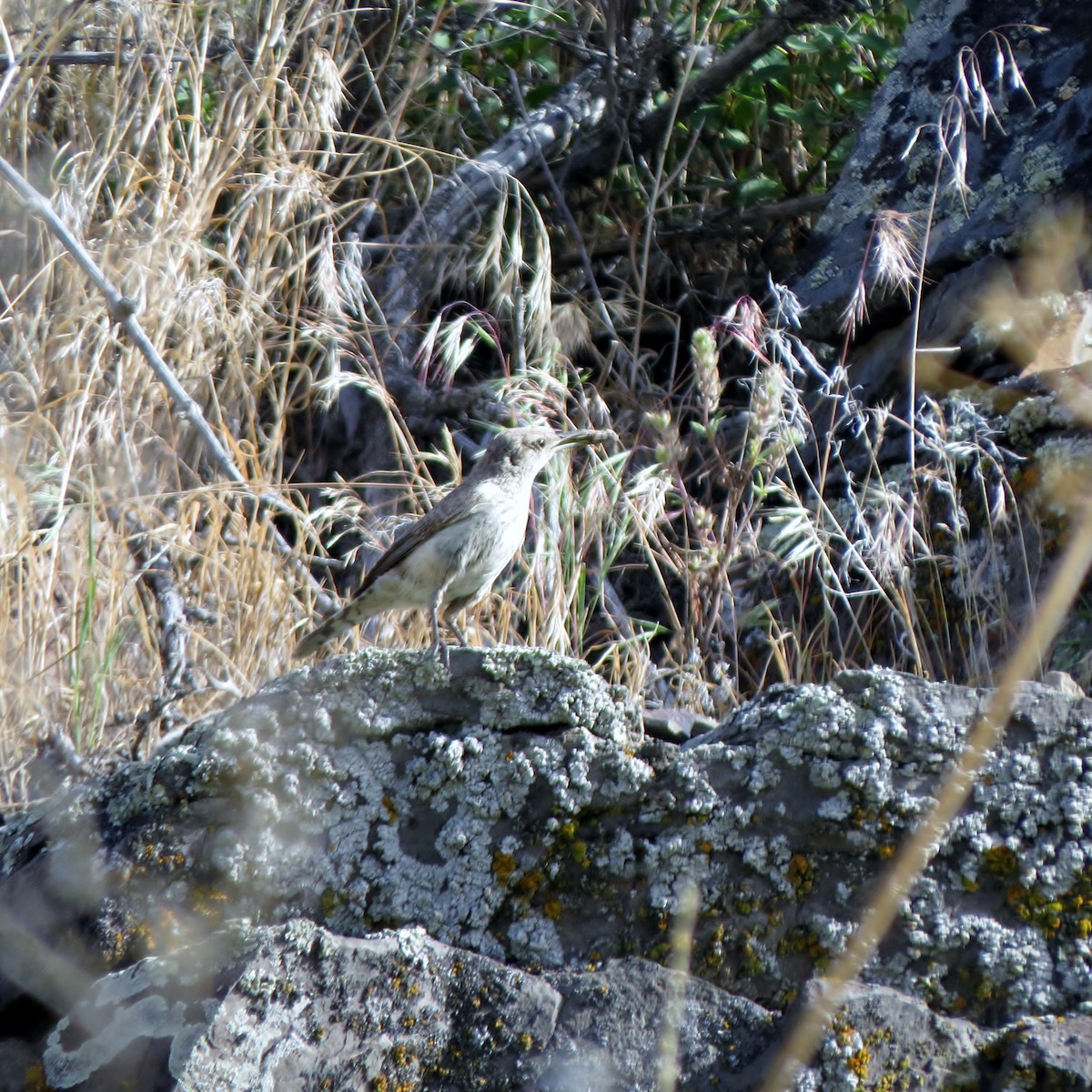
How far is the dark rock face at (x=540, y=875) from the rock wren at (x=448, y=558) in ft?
4.63

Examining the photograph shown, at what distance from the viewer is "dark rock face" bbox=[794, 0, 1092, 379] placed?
16.9 feet

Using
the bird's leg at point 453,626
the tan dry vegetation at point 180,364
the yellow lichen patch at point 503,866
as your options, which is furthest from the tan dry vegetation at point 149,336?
the yellow lichen patch at point 503,866

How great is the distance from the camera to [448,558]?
4113 millimetres

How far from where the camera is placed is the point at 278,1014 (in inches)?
83.9

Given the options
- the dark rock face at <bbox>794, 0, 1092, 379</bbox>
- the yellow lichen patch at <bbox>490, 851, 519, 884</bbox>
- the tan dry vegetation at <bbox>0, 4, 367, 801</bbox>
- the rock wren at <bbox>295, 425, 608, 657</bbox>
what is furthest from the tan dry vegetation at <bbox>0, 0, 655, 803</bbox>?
the yellow lichen patch at <bbox>490, 851, 519, 884</bbox>

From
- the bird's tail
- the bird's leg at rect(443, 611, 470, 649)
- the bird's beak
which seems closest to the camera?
the bird's tail

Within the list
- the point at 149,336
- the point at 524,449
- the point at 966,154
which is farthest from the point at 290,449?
the point at 966,154

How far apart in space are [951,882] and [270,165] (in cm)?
384

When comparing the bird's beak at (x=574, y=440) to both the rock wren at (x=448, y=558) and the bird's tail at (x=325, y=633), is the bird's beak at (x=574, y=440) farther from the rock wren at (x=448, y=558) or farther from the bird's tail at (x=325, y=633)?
the bird's tail at (x=325, y=633)

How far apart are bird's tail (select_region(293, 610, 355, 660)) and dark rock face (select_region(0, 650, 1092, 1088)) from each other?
4.62 feet

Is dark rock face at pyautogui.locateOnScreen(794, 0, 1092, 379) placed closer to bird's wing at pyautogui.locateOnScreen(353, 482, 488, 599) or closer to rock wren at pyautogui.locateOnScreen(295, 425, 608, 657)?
rock wren at pyautogui.locateOnScreen(295, 425, 608, 657)

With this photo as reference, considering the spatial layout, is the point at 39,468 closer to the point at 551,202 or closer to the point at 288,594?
the point at 288,594

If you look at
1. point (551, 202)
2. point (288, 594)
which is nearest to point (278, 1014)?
point (288, 594)

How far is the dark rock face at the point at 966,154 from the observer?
16.9 ft
